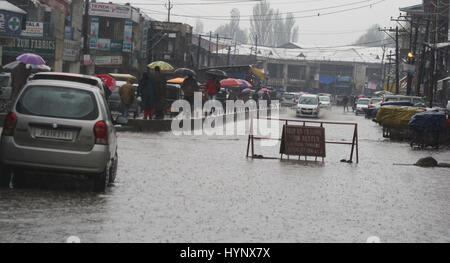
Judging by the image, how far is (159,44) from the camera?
297ft

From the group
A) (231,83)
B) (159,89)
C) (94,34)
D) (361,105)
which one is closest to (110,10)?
(94,34)

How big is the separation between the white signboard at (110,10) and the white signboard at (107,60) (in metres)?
4.02

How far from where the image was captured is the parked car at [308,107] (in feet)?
169

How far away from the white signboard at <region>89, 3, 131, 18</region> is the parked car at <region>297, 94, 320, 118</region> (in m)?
24.8

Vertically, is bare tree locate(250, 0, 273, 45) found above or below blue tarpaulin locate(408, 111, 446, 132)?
above

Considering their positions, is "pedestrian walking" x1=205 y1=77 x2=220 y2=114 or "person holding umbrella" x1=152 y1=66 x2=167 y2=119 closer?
"person holding umbrella" x1=152 y1=66 x2=167 y2=119

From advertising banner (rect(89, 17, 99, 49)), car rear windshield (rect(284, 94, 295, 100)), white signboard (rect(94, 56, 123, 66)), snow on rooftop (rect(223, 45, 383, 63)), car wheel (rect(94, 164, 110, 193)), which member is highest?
snow on rooftop (rect(223, 45, 383, 63))

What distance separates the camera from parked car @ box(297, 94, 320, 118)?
51500mm

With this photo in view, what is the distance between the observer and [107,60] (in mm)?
67562

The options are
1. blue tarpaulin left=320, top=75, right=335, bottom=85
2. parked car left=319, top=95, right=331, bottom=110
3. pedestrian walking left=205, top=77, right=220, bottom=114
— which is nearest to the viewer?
pedestrian walking left=205, top=77, right=220, bottom=114

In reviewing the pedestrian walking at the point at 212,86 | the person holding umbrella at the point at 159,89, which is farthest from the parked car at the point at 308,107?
the person holding umbrella at the point at 159,89

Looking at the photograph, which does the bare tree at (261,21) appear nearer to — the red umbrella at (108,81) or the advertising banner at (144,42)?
the advertising banner at (144,42)

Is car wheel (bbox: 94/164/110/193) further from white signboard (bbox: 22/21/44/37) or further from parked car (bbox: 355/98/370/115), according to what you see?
parked car (bbox: 355/98/370/115)

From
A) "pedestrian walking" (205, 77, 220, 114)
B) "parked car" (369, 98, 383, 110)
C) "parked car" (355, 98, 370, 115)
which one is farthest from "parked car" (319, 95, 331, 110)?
"pedestrian walking" (205, 77, 220, 114)
